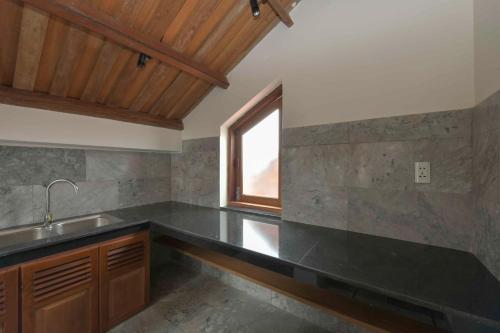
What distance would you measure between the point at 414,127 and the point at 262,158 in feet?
4.11

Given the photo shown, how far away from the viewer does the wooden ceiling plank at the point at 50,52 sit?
4.11 ft

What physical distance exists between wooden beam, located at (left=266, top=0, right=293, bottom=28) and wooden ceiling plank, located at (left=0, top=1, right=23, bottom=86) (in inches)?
58.9

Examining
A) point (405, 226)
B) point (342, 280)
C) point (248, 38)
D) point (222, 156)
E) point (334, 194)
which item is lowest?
point (342, 280)

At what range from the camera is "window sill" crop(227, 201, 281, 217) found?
6.37ft

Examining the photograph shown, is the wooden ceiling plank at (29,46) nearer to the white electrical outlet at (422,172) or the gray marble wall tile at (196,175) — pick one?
the gray marble wall tile at (196,175)

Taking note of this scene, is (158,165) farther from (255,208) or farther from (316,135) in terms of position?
(316,135)

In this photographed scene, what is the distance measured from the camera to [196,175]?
2418mm

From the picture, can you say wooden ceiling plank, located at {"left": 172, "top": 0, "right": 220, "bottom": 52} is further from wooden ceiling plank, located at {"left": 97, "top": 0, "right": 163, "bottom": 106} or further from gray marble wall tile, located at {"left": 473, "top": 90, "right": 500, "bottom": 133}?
gray marble wall tile, located at {"left": 473, "top": 90, "right": 500, "bottom": 133}

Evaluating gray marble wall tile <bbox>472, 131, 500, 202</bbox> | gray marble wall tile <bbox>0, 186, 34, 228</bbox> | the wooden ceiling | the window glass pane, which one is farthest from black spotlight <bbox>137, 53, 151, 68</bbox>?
gray marble wall tile <bbox>472, 131, 500, 202</bbox>

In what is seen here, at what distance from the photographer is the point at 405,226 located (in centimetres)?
126

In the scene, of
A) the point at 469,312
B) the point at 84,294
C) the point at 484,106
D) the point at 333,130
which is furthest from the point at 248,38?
the point at 84,294

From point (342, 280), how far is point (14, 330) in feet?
5.86

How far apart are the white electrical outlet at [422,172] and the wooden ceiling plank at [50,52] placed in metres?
2.31

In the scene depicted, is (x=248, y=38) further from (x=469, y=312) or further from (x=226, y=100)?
(x=469, y=312)
